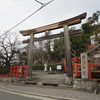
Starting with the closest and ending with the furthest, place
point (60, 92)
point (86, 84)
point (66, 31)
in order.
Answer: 1. point (60, 92)
2. point (86, 84)
3. point (66, 31)

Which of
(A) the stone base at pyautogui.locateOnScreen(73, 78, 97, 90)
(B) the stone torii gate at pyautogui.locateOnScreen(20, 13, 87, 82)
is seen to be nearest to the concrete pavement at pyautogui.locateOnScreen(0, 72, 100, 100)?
(A) the stone base at pyautogui.locateOnScreen(73, 78, 97, 90)

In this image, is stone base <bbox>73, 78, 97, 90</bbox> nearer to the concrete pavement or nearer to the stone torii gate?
the concrete pavement

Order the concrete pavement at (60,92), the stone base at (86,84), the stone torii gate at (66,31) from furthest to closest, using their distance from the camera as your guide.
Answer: the stone torii gate at (66,31) < the stone base at (86,84) < the concrete pavement at (60,92)

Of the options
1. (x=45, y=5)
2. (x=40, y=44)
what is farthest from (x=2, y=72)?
(x=40, y=44)

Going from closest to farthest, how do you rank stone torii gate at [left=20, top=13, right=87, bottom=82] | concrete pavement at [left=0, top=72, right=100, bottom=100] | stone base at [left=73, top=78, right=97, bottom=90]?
concrete pavement at [left=0, top=72, right=100, bottom=100] → stone base at [left=73, top=78, right=97, bottom=90] → stone torii gate at [left=20, top=13, right=87, bottom=82]

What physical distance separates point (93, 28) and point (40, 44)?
731 inches

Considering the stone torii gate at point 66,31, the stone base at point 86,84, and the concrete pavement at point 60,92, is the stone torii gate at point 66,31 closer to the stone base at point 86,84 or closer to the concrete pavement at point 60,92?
the stone base at point 86,84

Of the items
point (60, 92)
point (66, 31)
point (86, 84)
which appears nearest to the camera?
point (60, 92)

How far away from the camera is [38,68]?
30.9 meters

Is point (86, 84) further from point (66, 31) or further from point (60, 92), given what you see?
point (66, 31)

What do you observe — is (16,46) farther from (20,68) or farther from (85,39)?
(85,39)

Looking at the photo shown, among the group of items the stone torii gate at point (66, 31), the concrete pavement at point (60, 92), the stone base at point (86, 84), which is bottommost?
the concrete pavement at point (60, 92)

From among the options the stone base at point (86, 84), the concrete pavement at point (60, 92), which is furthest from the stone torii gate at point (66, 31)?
the concrete pavement at point (60, 92)

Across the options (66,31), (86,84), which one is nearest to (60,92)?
(86,84)
